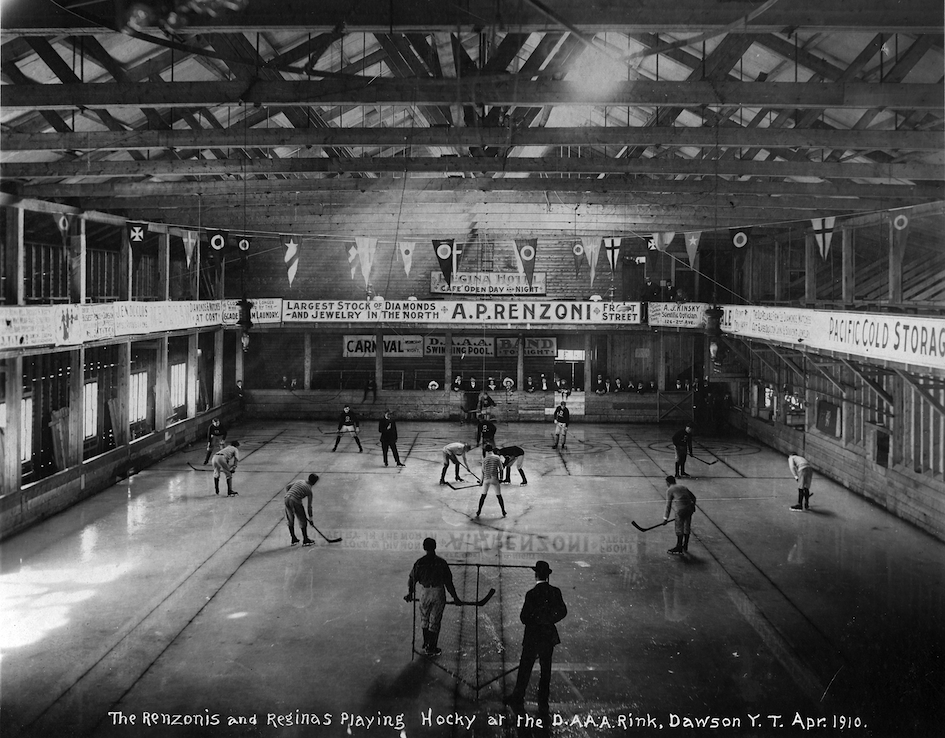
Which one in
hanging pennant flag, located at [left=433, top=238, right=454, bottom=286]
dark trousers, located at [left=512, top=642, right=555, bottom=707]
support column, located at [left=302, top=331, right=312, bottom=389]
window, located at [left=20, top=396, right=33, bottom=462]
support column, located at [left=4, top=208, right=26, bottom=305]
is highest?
hanging pennant flag, located at [left=433, top=238, right=454, bottom=286]

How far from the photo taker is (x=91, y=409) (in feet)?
62.8

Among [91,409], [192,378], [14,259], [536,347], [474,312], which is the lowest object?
[91,409]

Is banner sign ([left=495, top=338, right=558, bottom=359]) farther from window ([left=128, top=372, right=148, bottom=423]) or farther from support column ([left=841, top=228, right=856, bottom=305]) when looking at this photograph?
window ([left=128, top=372, right=148, bottom=423])

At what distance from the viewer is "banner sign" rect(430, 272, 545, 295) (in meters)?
28.3

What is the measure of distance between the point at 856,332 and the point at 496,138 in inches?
313

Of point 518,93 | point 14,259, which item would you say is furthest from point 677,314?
point 14,259

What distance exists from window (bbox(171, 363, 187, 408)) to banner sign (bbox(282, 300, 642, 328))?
3.97m

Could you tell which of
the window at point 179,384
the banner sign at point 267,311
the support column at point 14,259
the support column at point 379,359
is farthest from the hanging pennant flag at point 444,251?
the window at point 179,384

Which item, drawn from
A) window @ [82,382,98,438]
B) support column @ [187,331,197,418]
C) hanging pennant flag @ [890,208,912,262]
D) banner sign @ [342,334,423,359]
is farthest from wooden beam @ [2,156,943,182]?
banner sign @ [342,334,423,359]

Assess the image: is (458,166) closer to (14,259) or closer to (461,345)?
(14,259)

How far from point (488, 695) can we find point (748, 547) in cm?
690

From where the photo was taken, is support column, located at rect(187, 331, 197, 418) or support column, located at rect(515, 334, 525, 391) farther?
support column, located at rect(515, 334, 525, 391)

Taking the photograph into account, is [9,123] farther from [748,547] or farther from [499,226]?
[748,547]

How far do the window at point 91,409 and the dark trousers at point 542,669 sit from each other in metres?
15.6
